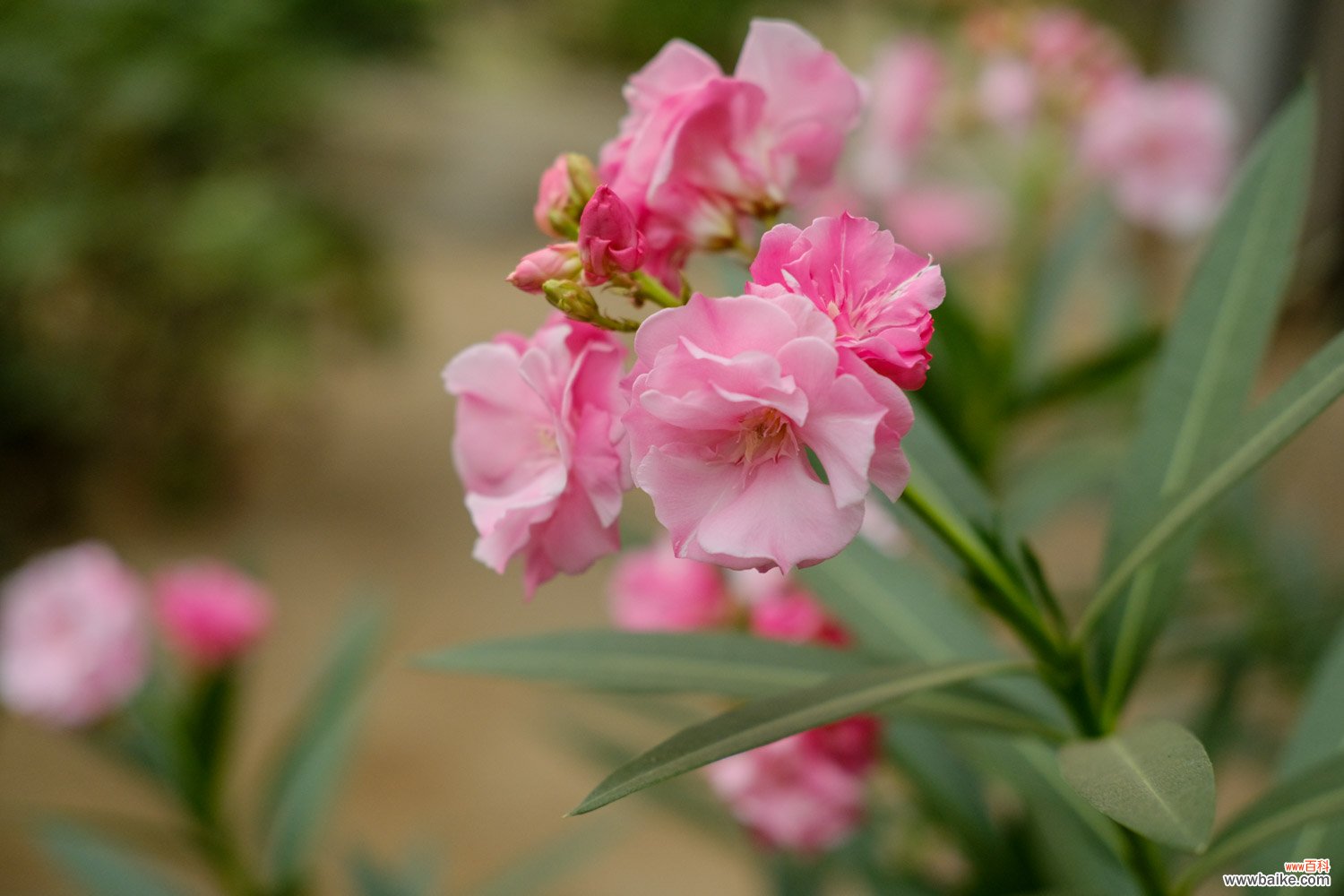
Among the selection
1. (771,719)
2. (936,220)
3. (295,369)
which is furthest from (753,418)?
(295,369)

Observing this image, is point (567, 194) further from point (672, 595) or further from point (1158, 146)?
point (1158, 146)

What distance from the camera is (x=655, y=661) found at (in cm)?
51

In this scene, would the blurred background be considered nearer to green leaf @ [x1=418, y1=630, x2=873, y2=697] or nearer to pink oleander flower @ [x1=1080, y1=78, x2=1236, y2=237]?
pink oleander flower @ [x1=1080, y1=78, x2=1236, y2=237]

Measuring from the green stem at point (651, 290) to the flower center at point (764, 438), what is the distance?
0.06 metres

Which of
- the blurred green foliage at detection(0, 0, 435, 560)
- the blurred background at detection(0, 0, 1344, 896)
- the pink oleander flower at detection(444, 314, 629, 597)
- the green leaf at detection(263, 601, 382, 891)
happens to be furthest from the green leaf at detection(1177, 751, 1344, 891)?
the blurred green foliage at detection(0, 0, 435, 560)

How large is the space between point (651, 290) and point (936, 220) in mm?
1245

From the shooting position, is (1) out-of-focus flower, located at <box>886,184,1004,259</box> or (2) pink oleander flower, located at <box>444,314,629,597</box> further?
(1) out-of-focus flower, located at <box>886,184,1004,259</box>

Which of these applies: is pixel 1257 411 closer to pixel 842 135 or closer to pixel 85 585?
pixel 842 135

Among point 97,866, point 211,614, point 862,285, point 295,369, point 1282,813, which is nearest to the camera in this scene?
point 862,285

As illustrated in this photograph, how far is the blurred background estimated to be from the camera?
2094 mm

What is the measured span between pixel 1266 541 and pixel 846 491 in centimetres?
123

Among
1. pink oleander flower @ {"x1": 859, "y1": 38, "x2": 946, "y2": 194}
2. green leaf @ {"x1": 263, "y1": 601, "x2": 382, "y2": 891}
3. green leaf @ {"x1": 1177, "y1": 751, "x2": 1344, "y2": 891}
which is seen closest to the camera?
green leaf @ {"x1": 1177, "y1": 751, "x2": 1344, "y2": 891}

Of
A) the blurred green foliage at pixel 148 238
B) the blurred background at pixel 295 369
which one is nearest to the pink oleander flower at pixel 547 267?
the blurred background at pixel 295 369

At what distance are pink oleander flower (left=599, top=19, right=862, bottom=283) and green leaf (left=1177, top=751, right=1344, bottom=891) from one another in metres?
0.32
